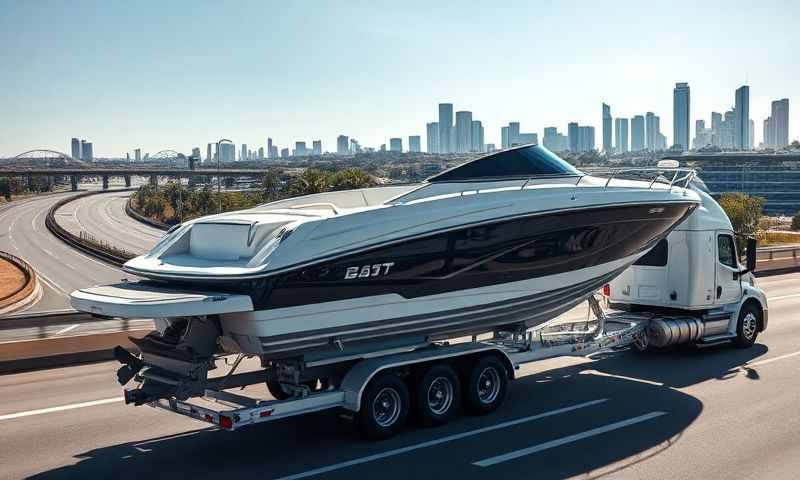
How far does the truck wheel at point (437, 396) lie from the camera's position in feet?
33.2

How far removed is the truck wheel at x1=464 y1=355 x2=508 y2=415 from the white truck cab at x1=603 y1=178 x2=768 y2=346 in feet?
14.8

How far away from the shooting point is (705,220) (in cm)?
1476

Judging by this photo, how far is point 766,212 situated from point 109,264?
167m

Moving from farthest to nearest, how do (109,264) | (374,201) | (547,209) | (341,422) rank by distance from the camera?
(109,264) → (374,201) → (547,209) → (341,422)

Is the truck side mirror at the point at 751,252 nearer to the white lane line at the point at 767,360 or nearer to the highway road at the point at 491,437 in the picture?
the white lane line at the point at 767,360

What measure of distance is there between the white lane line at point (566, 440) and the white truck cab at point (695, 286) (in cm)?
376

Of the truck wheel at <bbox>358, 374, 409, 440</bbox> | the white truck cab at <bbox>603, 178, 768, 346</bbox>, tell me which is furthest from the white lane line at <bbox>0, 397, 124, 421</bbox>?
the white truck cab at <bbox>603, 178, 768, 346</bbox>

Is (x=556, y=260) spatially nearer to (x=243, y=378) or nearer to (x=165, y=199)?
(x=243, y=378)

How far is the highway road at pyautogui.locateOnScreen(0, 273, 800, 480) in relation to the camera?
8.63 meters

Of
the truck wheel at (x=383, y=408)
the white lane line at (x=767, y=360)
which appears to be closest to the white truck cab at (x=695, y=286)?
the white lane line at (x=767, y=360)

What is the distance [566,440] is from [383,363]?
2.33m

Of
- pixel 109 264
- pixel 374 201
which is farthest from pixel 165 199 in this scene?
pixel 374 201

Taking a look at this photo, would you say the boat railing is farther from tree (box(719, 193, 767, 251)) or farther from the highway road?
tree (box(719, 193, 767, 251))

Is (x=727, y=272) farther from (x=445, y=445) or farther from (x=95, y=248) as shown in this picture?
(x=95, y=248)
